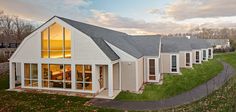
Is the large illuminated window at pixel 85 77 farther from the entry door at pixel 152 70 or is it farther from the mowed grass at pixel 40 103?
the entry door at pixel 152 70

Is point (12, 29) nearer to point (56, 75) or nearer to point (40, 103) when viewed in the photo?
point (56, 75)

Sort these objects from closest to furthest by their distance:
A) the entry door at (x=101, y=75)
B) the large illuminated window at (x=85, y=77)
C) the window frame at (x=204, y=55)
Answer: the large illuminated window at (x=85, y=77), the entry door at (x=101, y=75), the window frame at (x=204, y=55)

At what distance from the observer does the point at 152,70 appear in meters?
21.3

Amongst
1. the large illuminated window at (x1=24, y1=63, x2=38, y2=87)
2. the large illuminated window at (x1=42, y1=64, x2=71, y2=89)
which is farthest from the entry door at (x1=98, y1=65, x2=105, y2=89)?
the large illuminated window at (x1=24, y1=63, x2=38, y2=87)

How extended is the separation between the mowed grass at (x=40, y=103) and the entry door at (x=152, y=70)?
8.70 metres

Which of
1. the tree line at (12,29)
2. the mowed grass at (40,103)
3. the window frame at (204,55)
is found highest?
the tree line at (12,29)

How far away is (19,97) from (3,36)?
52.0 metres

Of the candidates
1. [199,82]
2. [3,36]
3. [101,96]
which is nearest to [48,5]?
[101,96]

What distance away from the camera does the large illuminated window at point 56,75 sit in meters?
16.9

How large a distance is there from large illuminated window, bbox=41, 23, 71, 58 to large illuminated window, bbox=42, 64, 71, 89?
0.93 m

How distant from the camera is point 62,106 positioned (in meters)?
13.2

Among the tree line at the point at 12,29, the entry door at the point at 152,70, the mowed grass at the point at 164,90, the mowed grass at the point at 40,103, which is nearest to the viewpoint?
the mowed grass at the point at 40,103

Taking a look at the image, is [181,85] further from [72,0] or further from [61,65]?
[72,0]

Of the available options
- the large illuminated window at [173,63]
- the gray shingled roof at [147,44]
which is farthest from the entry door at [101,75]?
the large illuminated window at [173,63]
